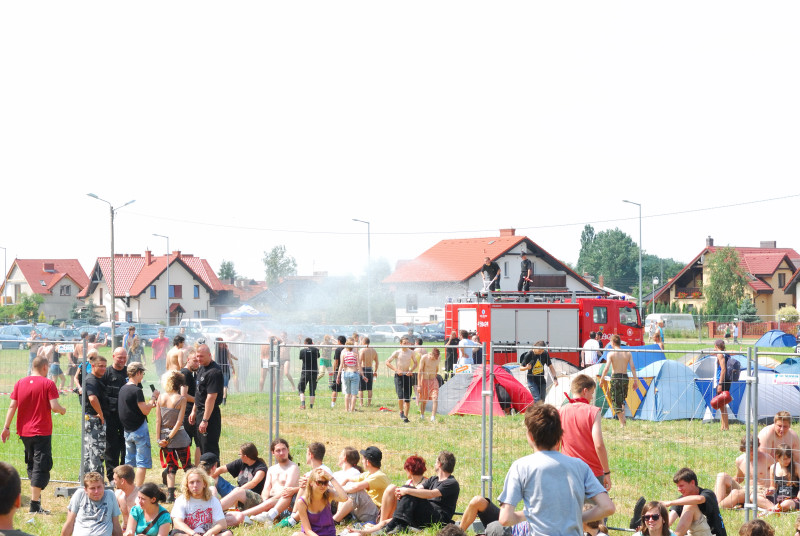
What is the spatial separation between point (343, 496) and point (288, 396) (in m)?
3.52

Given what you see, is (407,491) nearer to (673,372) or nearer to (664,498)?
(664,498)

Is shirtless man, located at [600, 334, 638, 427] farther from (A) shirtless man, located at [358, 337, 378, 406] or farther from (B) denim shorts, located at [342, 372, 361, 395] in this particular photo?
(B) denim shorts, located at [342, 372, 361, 395]

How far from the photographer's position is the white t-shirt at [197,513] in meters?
7.99

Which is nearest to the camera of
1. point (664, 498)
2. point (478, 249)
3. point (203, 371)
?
point (664, 498)

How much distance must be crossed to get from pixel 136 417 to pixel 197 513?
8.08 ft

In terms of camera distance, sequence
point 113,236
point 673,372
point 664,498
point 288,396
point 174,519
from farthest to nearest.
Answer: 1. point 113,236
2. point 673,372
3. point 288,396
4. point 664,498
5. point 174,519

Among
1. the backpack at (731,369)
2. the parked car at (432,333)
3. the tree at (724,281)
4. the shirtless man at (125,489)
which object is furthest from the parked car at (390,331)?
the shirtless man at (125,489)

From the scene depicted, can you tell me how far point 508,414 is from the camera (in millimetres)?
10758

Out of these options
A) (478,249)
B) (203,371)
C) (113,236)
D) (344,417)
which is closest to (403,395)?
(344,417)

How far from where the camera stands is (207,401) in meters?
10.4

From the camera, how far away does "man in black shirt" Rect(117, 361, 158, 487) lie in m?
10.0

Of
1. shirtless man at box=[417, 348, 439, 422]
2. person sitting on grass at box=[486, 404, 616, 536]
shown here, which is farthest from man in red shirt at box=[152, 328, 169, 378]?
person sitting on grass at box=[486, 404, 616, 536]

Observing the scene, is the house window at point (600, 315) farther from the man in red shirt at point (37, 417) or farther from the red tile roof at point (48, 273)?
the red tile roof at point (48, 273)

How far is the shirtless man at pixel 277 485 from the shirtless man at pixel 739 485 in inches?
172
